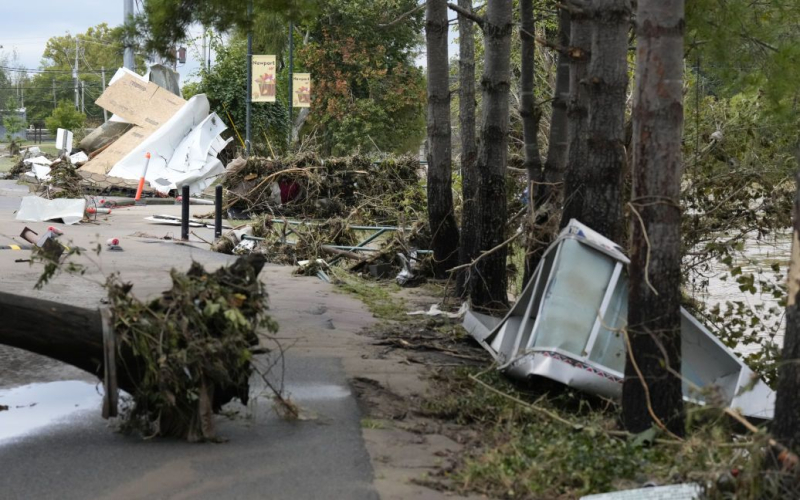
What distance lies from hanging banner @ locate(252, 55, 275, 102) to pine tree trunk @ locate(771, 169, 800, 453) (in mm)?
28942

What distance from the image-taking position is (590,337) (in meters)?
7.60

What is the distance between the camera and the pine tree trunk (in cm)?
465

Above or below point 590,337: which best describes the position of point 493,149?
above

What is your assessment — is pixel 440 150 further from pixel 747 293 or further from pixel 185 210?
pixel 185 210

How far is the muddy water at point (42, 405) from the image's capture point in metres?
6.53

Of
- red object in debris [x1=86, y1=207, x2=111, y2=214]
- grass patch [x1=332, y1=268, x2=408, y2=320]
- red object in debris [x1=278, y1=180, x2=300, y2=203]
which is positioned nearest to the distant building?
red object in debris [x1=86, y1=207, x2=111, y2=214]

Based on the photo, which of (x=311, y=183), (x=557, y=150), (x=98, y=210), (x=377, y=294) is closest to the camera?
(x=557, y=150)

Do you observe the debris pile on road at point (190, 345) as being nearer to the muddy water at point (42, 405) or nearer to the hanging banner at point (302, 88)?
the muddy water at point (42, 405)

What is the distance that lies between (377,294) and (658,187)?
762cm

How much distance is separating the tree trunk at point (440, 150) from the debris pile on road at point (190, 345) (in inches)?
315

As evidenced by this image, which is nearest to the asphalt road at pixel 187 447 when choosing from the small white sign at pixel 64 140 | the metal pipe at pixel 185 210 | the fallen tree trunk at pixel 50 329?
the fallen tree trunk at pixel 50 329

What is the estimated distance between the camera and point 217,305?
6.06m

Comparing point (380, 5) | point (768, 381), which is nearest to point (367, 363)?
point (768, 381)

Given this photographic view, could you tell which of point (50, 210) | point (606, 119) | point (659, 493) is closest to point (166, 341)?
point (659, 493)
